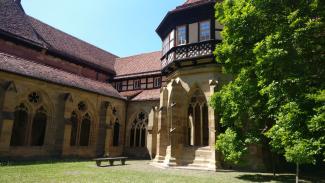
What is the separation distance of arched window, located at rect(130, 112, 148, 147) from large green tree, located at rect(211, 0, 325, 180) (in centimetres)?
1227

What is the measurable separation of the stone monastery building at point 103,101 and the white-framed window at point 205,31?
14mm

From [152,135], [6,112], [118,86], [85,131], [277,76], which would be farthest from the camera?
[118,86]

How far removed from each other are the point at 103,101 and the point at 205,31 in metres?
11.2

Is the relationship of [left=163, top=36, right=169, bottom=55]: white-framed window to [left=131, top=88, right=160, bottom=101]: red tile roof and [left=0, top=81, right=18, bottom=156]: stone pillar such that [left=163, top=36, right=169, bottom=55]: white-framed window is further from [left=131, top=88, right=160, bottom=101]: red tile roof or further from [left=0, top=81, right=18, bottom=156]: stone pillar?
[left=0, top=81, right=18, bottom=156]: stone pillar

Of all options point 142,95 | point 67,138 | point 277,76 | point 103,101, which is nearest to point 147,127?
point 142,95

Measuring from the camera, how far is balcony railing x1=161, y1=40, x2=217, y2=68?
53.6 ft

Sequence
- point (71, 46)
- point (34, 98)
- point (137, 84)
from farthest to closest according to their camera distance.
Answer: point (137, 84) → point (71, 46) → point (34, 98)

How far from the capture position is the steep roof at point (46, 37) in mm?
19797

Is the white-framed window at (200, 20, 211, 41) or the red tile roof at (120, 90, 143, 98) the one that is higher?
the white-framed window at (200, 20, 211, 41)

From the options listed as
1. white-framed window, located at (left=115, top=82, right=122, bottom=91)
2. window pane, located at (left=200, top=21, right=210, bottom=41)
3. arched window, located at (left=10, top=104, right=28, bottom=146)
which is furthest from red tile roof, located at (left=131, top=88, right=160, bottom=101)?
arched window, located at (left=10, top=104, right=28, bottom=146)

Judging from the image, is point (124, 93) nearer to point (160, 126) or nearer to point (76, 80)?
point (76, 80)

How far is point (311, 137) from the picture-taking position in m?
8.41

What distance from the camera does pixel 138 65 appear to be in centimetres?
2892

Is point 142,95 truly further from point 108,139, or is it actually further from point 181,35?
point 181,35
